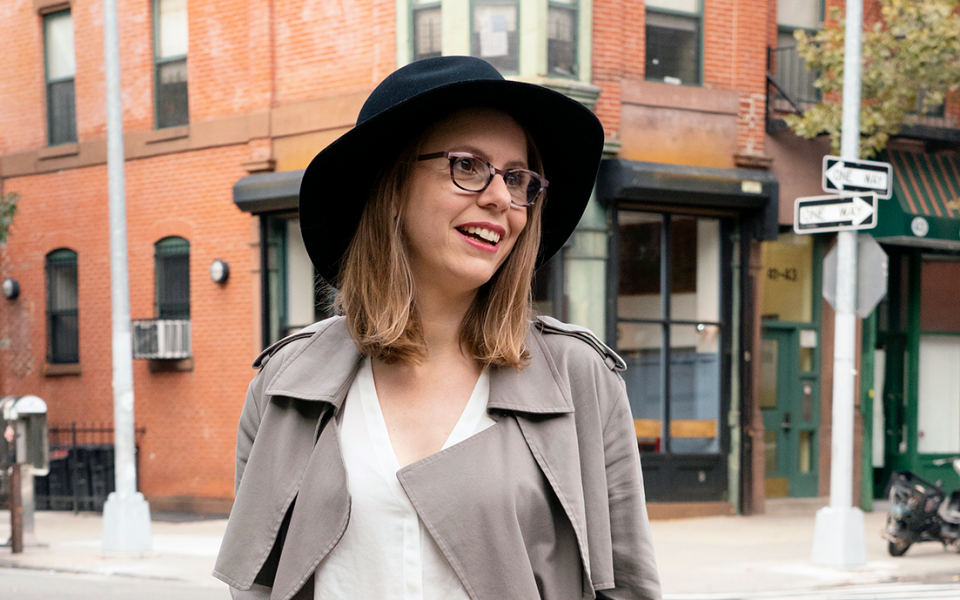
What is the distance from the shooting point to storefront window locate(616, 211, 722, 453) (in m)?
14.4

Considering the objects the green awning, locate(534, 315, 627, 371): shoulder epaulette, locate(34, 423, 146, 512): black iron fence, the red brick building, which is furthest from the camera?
locate(34, 423, 146, 512): black iron fence

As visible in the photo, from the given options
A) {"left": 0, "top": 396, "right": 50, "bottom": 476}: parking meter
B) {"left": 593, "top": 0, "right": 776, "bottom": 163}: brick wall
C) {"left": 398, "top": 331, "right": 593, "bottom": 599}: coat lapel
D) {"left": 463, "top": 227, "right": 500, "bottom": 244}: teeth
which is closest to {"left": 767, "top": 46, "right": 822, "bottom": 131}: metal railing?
{"left": 593, "top": 0, "right": 776, "bottom": 163}: brick wall

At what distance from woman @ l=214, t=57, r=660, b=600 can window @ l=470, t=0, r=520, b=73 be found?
11364 millimetres

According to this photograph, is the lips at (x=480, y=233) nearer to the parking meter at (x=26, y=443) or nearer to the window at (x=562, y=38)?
the parking meter at (x=26, y=443)

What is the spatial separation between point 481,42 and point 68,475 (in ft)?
28.1

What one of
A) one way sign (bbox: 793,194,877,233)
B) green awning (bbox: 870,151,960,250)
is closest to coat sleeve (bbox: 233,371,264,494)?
one way sign (bbox: 793,194,877,233)

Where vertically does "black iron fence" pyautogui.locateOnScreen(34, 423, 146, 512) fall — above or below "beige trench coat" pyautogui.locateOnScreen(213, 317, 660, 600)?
below

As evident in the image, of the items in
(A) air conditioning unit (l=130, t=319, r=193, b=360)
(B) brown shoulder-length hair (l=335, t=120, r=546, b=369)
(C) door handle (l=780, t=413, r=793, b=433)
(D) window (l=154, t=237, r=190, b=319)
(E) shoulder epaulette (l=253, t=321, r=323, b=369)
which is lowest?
(C) door handle (l=780, t=413, r=793, b=433)

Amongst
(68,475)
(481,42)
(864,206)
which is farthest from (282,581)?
(68,475)

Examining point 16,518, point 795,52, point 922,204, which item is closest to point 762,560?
point 922,204

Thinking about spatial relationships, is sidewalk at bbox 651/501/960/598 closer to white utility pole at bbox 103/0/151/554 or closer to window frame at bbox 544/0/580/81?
white utility pole at bbox 103/0/151/554

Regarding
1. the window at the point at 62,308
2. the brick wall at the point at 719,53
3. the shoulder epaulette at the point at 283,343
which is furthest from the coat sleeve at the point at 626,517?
the window at the point at 62,308

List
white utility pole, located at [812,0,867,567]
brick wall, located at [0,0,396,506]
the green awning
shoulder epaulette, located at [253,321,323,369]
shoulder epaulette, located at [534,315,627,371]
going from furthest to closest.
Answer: the green awning, brick wall, located at [0,0,396,506], white utility pole, located at [812,0,867,567], shoulder epaulette, located at [253,321,323,369], shoulder epaulette, located at [534,315,627,371]

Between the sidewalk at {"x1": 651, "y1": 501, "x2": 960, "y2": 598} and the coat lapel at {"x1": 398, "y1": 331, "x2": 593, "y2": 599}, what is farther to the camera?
the sidewalk at {"x1": 651, "y1": 501, "x2": 960, "y2": 598}
